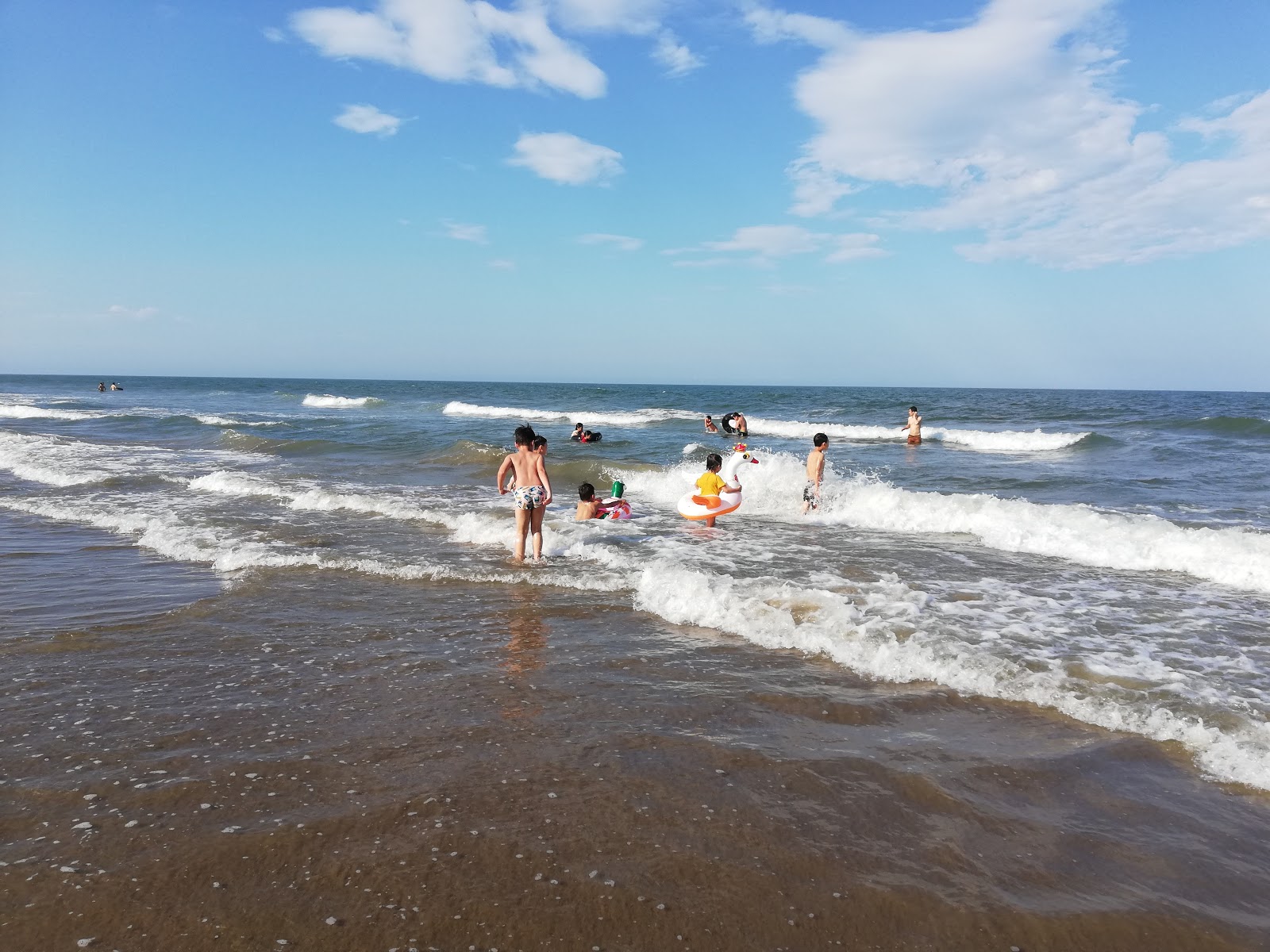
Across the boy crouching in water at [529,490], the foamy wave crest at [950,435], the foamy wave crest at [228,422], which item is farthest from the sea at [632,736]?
the foamy wave crest at [228,422]

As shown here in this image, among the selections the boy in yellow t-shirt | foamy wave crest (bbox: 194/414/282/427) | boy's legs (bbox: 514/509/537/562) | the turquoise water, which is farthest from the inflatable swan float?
foamy wave crest (bbox: 194/414/282/427)

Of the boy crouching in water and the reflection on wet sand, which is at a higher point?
the boy crouching in water

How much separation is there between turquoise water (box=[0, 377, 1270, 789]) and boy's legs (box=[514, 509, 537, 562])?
0.42m

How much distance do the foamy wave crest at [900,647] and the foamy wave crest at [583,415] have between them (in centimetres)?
3362

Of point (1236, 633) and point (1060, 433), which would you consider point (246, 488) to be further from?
point (1060, 433)

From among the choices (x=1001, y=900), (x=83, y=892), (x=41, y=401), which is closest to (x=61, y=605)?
(x=83, y=892)

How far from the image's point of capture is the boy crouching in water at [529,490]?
9578 mm

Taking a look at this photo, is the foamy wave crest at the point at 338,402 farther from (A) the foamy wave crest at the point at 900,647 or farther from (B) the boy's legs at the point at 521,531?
(A) the foamy wave crest at the point at 900,647

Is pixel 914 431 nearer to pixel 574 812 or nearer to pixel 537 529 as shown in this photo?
pixel 537 529

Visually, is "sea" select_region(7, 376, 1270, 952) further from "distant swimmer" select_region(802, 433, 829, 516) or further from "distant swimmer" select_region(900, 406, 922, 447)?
"distant swimmer" select_region(900, 406, 922, 447)

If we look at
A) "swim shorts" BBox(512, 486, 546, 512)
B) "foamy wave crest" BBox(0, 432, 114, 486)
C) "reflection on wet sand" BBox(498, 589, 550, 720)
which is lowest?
"reflection on wet sand" BBox(498, 589, 550, 720)

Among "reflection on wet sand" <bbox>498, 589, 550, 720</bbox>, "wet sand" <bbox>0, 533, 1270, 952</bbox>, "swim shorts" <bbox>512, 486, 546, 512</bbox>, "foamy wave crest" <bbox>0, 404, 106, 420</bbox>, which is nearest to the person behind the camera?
"wet sand" <bbox>0, 533, 1270, 952</bbox>

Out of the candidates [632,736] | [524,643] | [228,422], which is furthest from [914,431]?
[228,422]

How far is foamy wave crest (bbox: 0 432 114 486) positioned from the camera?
16.4 meters
